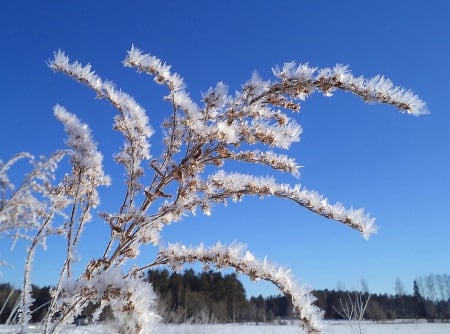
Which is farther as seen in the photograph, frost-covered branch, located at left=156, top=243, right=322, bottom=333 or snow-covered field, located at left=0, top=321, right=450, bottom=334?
snow-covered field, located at left=0, top=321, right=450, bottom=334

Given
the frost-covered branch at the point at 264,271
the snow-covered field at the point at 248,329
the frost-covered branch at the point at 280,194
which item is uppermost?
the frost-covered branch at the point at 280,194

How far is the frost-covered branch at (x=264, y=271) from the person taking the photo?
4.26 feet

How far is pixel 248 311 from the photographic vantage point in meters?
67.4

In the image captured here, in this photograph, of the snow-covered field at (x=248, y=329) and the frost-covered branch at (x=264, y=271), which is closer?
the frost-covered branch at (x=264, y=271)

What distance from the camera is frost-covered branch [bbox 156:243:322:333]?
1300mm

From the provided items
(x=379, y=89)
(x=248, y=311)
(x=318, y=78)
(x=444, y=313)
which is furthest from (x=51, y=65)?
(x=444, y=313)

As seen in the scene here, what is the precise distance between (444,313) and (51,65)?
87.8m

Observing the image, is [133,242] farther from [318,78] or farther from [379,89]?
[379,89]

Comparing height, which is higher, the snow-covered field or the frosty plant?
the frosty plant

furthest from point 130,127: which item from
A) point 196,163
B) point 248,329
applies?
point 248,329

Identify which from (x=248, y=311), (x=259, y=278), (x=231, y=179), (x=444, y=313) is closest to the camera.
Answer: (x=259, y=278)

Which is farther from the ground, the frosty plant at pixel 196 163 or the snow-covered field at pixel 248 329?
the frosty plant at pixel 196 163

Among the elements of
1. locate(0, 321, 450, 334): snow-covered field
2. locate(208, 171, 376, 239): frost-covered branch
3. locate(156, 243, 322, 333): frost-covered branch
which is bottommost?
locate(0, 321, 450, 334): snow-covered field

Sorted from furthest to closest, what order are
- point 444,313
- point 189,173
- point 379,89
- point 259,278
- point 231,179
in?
1. point 444,313
2. point 231,179
3. point 189,173
4. point 379,89
5. point 259,278
